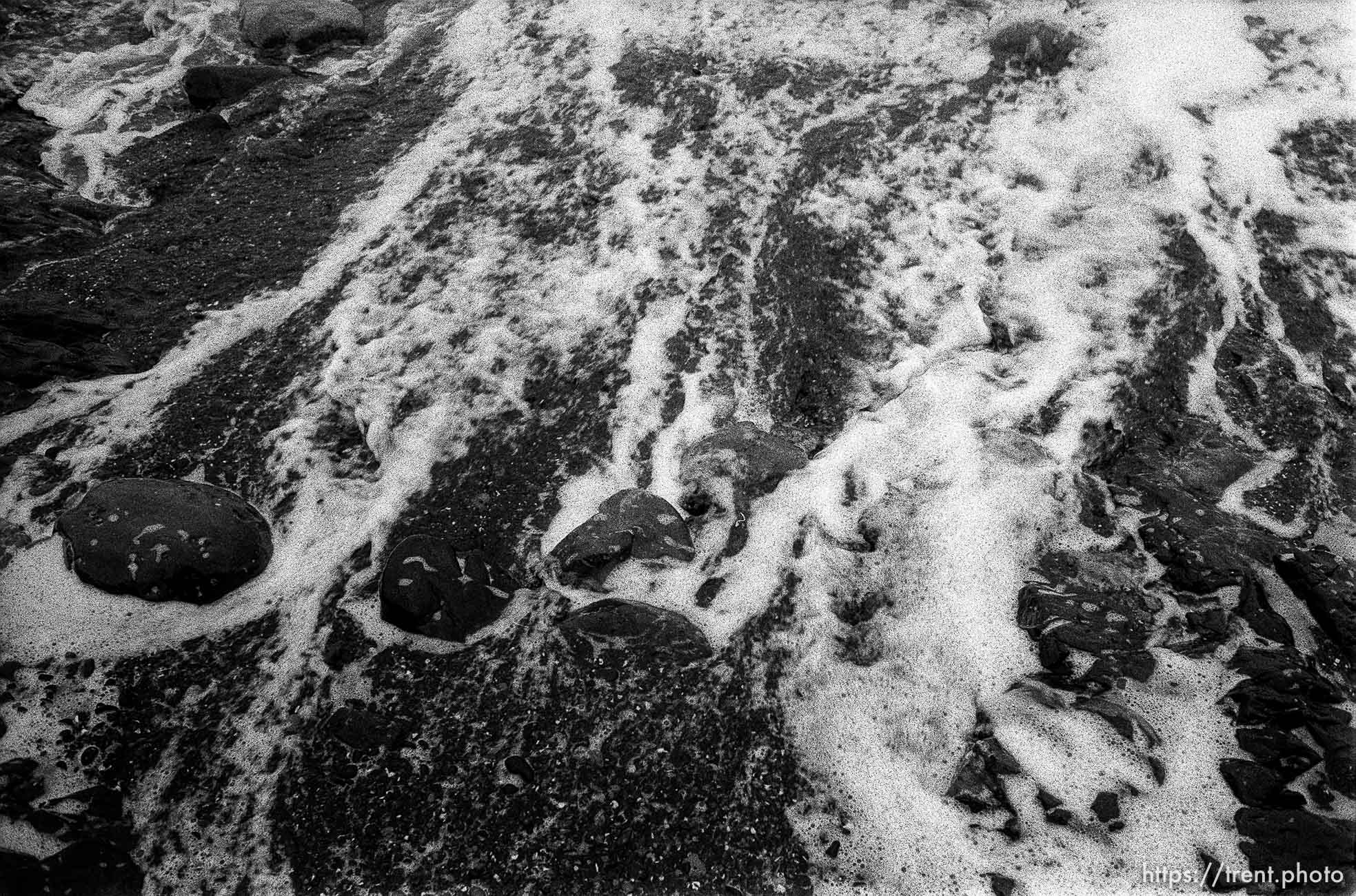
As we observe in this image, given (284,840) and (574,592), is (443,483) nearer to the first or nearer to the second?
(574,592)

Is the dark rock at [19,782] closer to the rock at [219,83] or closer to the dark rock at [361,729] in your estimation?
the dark rock at [361,729]

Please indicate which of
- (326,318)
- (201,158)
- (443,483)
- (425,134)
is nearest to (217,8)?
(201,158)

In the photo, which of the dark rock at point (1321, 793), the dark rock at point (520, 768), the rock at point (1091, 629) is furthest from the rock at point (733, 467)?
the dark rock at point (1321, 793)

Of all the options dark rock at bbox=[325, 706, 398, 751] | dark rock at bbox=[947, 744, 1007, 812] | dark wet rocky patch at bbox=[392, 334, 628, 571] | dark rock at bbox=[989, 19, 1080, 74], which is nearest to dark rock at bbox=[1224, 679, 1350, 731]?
dark rock at bbox=[947, 744, 1007, 812]

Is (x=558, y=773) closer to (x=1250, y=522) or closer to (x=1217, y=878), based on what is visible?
(x=1217, y=878)

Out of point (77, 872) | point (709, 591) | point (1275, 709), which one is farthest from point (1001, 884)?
point (77, 872)

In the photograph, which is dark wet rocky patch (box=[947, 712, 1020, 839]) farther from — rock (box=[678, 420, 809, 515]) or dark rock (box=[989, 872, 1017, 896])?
rock (box=[678, 420, 809, 515])
